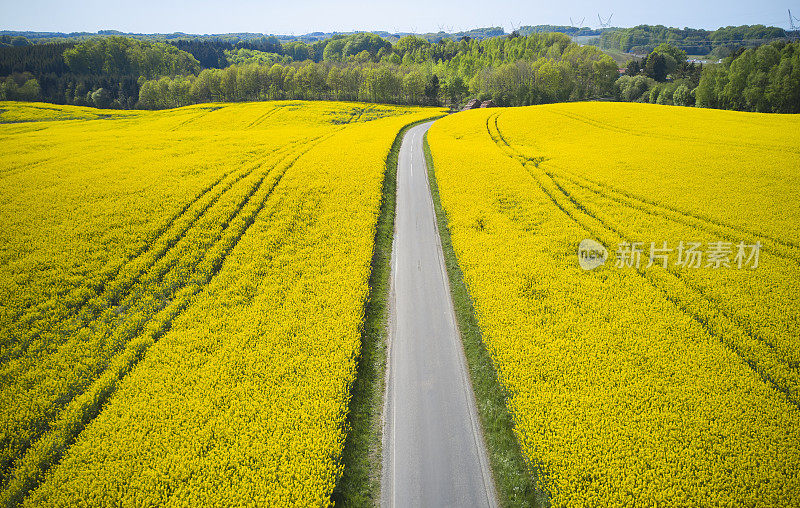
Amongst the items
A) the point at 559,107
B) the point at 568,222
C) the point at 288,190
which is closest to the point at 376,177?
the point at 288,190

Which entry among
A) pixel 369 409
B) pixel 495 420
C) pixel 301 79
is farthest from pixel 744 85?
pixel 301 79

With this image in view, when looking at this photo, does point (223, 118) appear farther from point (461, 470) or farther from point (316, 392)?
point (461, 470)

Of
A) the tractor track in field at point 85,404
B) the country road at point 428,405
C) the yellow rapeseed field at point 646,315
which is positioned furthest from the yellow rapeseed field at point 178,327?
the yellow rapeseed field at point 646,315

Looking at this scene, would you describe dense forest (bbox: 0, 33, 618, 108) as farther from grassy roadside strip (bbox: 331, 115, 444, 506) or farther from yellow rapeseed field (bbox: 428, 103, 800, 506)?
grassy roadside strip (bbox: 331, 115, 444, 506)
